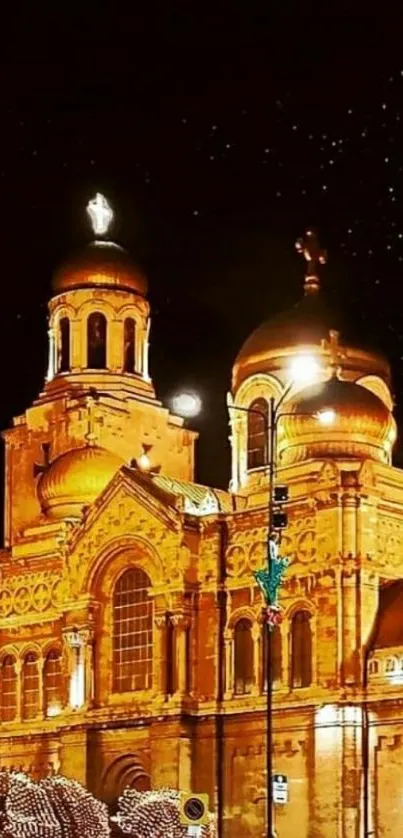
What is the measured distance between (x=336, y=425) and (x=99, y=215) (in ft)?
60.9

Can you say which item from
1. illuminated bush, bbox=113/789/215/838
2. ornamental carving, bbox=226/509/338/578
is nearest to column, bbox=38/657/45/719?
ornamental carving, bbox=226/509/338/578

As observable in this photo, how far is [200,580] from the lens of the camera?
2116 inches

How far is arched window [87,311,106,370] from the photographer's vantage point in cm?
6544

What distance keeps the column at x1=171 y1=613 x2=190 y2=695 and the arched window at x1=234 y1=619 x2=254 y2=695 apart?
5.17ft

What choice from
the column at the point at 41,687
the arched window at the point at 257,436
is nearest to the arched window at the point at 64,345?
the arched window at the point at 257,436

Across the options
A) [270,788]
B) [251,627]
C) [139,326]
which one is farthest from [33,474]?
[270,788]

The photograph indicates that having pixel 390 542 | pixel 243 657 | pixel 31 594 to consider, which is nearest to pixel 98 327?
pixel 31 594

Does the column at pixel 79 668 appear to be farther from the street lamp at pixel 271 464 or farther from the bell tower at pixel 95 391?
the street lamp at pixel 271 464

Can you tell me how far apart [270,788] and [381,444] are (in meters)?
20.4

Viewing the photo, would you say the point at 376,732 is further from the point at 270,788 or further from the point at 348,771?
the point at 270,788

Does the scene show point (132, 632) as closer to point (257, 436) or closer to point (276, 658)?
point (276, 658)

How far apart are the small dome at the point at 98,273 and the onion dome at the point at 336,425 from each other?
12413 millimetres

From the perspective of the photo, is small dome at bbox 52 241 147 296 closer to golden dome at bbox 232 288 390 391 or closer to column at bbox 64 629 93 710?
golden dome at bbox 232 288 390 391

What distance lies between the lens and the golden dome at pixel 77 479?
6091 cm
